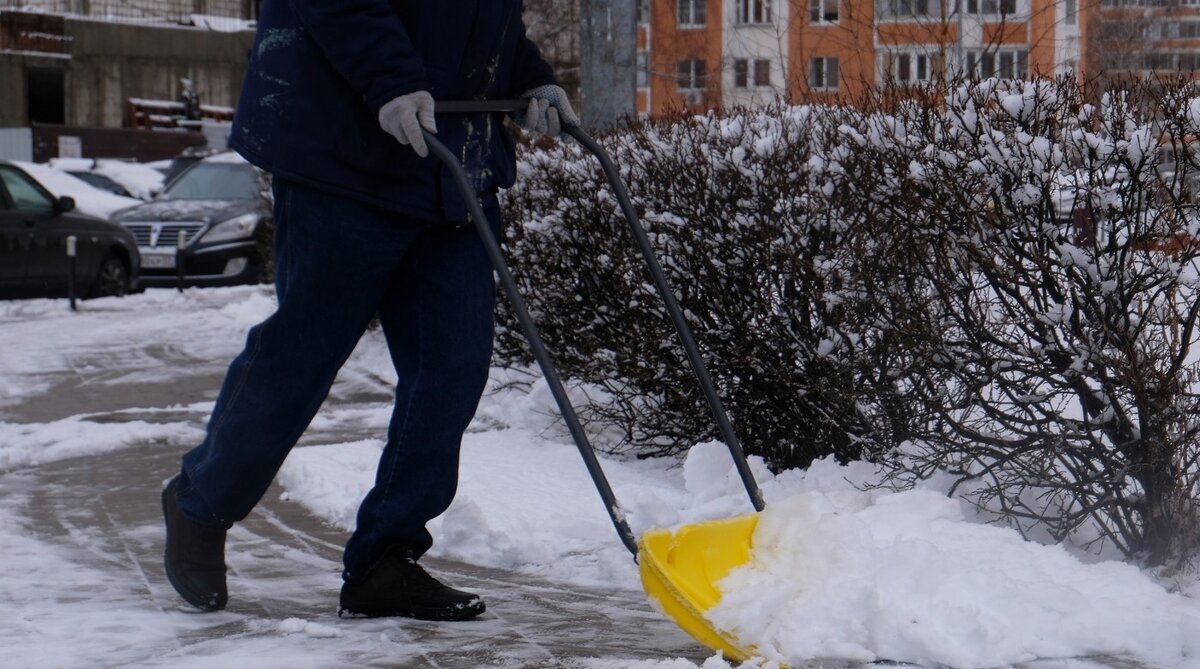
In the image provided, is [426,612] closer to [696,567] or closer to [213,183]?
[696,567]

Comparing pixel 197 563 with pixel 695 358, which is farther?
pixel 197 563

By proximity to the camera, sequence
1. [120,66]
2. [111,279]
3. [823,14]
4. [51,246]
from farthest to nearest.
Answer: [120,66], [111,279], [51,246], [823,14]

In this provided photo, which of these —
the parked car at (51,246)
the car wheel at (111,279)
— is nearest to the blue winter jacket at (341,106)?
the parked car at (51,246)

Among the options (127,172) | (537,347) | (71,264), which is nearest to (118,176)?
(127,172)

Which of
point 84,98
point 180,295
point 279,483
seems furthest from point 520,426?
point 84,98

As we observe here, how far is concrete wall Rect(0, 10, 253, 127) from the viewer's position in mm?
38219

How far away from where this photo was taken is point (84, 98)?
129 ft

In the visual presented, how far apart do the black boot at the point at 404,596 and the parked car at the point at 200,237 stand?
12.7 meters

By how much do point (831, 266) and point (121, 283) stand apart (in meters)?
12.3

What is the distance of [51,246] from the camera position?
15.0 metres

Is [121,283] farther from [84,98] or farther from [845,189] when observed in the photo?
[84,98]

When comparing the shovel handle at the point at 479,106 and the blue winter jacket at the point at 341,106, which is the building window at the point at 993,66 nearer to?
the shovel handle at the point at 479,106

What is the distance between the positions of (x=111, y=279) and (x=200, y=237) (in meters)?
1.44

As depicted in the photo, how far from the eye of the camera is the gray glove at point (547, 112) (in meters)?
3.87
